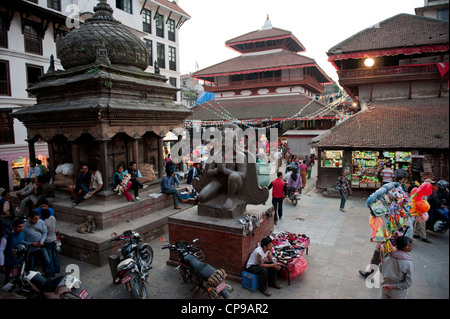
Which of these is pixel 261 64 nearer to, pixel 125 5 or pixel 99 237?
pixel 125 5

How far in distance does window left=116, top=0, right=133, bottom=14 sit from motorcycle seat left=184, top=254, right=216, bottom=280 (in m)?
26.1

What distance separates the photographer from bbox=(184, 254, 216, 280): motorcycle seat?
16.9ft

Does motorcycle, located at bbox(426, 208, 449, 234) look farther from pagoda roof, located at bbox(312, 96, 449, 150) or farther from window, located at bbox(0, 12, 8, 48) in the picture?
window, located at bbox(0, 12, 8, 48)

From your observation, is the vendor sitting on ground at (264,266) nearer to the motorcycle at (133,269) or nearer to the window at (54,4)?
the motorcycle at (133,269)

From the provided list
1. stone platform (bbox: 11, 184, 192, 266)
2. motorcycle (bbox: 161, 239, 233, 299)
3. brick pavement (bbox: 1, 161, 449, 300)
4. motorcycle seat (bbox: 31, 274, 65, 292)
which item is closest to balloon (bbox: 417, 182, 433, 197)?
brick pavement (bbox: 1, 161, 449, 300)

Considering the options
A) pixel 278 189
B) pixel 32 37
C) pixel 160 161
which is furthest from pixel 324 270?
pixel 32 37

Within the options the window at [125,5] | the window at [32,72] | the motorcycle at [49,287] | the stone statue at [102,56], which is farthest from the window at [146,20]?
the motorcycle at [49,287]

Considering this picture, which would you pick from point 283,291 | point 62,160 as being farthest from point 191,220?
point 62,160

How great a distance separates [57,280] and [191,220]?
2769 millimetres

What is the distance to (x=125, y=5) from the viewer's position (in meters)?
25.9

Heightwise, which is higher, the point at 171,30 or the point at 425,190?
the point at 171,30

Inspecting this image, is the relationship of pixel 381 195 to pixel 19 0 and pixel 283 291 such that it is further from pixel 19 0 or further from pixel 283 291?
pixel 19 0

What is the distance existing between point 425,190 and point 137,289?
696cm

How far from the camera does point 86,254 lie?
7102mm
